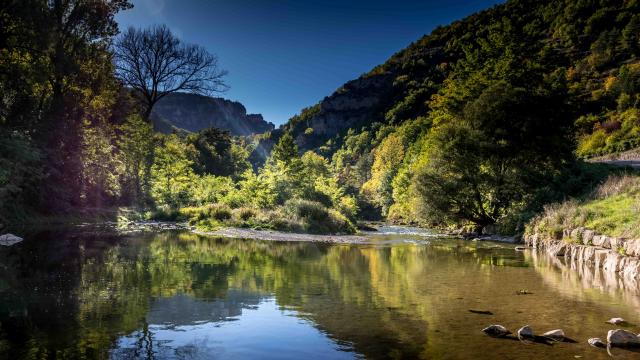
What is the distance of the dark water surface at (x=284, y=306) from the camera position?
638 centimetres

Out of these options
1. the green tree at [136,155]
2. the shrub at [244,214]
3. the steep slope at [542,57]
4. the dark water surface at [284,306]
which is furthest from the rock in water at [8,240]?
the steep slope at [542,57]

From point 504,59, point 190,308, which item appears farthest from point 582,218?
point 504,59

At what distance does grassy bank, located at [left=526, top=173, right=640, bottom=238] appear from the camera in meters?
15.8

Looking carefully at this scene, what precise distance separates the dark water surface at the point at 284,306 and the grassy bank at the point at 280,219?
48.4 ft

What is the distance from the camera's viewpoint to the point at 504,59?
46344 mm

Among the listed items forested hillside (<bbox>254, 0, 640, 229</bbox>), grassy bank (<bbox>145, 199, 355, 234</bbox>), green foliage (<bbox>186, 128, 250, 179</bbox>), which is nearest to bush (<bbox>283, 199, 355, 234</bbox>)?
grassy bank (<bbox>145, 199, 355, 234</bbox>)

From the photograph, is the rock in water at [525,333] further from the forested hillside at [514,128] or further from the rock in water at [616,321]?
the forested hillside at [514,128]

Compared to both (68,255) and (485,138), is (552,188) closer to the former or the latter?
(485,138)

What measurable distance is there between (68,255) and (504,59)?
43162 millimetres

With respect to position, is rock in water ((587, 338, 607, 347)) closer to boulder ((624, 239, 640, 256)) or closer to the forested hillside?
boulder ((624, 239, 640, 256))

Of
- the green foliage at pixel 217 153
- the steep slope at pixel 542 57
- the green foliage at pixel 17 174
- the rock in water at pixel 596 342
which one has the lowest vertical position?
the rock in water at pixel 596 342

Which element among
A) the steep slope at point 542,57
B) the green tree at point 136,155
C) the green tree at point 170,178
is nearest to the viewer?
the green tree at point 136,155

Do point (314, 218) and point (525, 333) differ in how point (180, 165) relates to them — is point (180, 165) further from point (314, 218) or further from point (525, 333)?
point (525, 333)

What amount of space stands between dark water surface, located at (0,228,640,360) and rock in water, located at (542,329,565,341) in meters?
0.23
